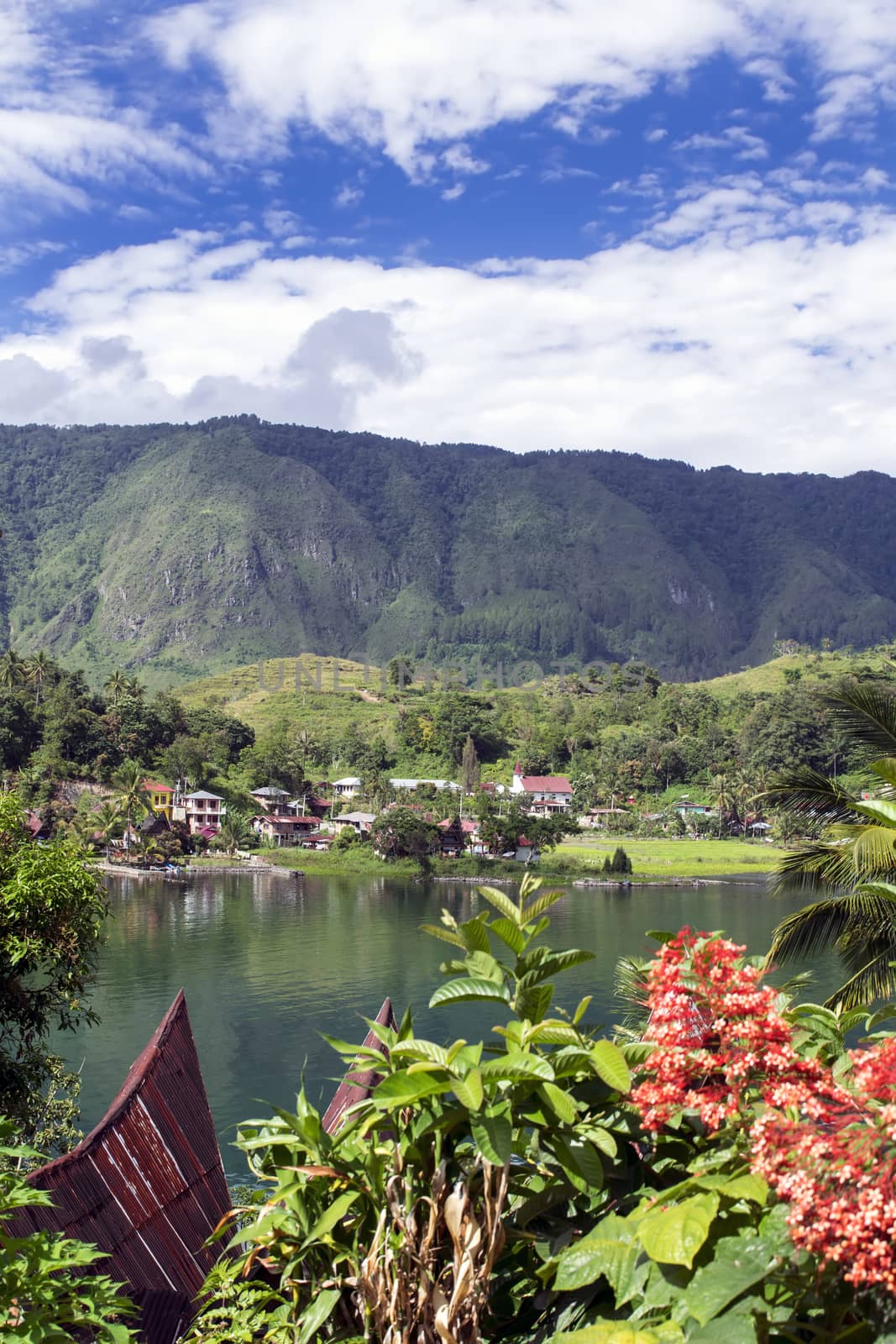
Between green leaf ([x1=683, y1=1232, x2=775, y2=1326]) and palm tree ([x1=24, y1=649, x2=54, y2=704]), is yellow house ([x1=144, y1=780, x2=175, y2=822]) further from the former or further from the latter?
green leaf ([x1=683, y1=1232, x2=775, y2=1326])

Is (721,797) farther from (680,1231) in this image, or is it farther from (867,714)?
(680,1231)

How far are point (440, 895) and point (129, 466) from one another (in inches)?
6249

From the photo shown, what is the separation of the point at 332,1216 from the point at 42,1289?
536 mm

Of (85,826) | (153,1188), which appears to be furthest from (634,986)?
(85,826)

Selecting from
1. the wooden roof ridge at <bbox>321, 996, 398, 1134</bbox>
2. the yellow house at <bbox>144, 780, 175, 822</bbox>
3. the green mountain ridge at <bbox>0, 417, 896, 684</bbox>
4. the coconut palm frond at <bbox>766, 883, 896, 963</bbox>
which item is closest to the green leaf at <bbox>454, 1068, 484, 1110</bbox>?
the wooden roof ridge at <bbox>321, 996, 398, 1134</bbox>

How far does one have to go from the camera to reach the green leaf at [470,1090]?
1.91 metres

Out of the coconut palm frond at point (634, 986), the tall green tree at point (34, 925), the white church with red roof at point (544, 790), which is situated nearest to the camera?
the coconut palm frond at point (634, 986)

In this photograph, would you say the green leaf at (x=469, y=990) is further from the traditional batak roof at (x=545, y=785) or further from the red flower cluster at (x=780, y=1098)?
the traditional batak roof at (x=545, y=785)

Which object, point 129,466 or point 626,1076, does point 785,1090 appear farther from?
point 129,466

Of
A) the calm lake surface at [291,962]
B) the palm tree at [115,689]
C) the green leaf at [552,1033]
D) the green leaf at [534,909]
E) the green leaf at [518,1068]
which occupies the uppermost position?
the palm tree at [115,689]

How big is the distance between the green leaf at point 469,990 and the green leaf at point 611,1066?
0.69 feet

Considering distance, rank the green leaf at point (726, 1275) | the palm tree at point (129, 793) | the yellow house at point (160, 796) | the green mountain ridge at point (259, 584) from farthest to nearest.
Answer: the green mountain ridge at point (259, 584) < the yellow house at point (160, 796) < the palm tree at point (129, 793) < the green leaf at point (726, 1275)

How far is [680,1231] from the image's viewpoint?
176 cm

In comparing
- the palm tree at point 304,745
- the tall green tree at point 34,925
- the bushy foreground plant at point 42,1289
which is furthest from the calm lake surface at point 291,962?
the palm tree at point 304,745
